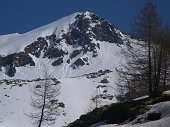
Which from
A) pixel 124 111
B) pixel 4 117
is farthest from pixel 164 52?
pixel 4 117

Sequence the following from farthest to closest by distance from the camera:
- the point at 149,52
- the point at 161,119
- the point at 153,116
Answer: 1. the point at 149,52
2. the point at 153,116
3. the point at 161,119

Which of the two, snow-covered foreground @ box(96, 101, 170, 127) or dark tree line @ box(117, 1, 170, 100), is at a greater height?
dark tree line @ box(117, 1, 170, 100)

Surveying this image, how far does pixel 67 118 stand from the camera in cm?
19112

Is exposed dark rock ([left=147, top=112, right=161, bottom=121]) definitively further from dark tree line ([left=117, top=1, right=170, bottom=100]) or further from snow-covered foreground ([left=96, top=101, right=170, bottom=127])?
dark tree line ([left=117, top=1, right=170, bottom=100])

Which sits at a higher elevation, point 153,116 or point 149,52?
point 149,52

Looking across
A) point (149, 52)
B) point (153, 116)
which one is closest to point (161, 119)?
point (153, 116)

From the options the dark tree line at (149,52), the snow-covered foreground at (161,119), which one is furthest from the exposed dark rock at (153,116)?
the dark tree line at (149,52)

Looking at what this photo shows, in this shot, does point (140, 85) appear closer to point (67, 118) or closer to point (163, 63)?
point (163, 63)

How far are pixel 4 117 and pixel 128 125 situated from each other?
176687mm

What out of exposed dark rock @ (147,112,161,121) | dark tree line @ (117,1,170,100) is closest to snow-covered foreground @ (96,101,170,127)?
exposed dark rock @ (147,112,161,121)

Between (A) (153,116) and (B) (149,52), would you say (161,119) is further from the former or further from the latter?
(B) (149,52)

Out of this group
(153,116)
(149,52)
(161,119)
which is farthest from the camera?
(149,52)

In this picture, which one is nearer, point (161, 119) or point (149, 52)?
point (161, 119)

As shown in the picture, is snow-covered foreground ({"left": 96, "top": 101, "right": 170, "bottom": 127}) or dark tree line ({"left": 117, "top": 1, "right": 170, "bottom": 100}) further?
dark tree line ({"left": 117, "top": 1, "right": 170, "bottom": 100})
